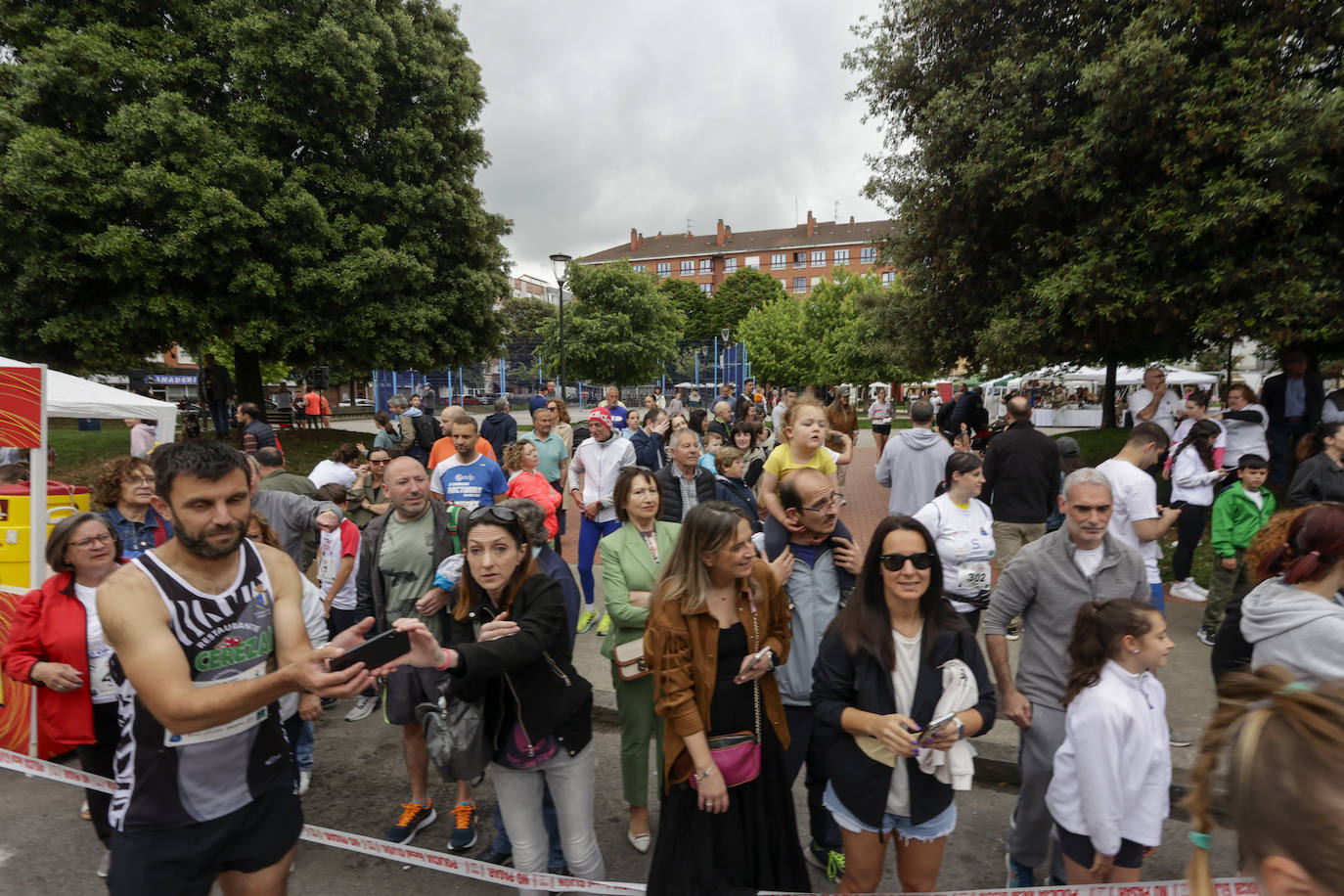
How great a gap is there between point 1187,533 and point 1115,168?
5598 mm

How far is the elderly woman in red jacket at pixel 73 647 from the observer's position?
332cm

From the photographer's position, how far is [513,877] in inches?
112

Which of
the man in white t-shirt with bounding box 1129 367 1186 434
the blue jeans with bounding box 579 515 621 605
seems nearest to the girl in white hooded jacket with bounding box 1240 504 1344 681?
the blue jeans with bounding box 579 515 621 605

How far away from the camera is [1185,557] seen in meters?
6.96

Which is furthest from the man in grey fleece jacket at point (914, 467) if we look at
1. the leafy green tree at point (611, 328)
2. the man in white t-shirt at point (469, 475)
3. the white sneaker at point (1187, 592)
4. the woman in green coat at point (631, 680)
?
Result: the leafy green tree at point (611, 328)

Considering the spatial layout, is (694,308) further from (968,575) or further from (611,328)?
(968,575)

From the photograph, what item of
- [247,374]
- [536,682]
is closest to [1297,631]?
[536,682]

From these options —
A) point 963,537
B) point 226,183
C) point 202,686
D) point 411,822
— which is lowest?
point 411,822

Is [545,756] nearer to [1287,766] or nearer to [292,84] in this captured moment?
[1287,766]

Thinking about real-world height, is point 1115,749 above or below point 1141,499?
below

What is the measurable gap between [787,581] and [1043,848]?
5.00 ft

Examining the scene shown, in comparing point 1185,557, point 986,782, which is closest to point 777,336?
point 1185,557

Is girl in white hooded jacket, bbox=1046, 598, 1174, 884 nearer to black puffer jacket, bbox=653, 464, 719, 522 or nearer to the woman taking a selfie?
the woman taking a selfie

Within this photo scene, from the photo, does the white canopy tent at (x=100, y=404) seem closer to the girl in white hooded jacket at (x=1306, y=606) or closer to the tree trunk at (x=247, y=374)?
the girl in white hooded jacket at (x=1306, y=606)
